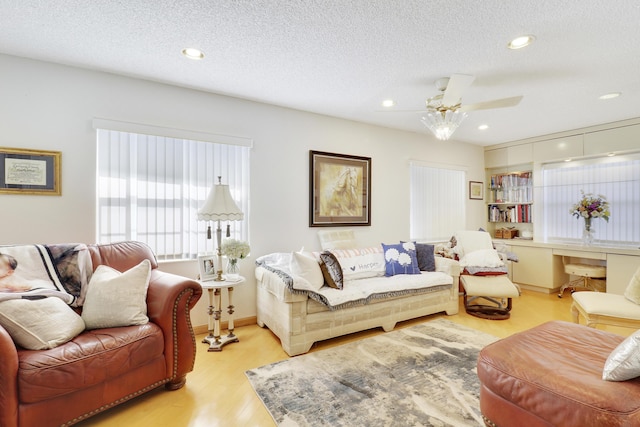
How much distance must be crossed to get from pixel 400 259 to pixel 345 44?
2410 millimetres

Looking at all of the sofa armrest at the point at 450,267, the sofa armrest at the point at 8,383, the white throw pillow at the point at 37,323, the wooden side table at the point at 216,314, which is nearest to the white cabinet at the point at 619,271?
the sofa armrest at the point at 450,267

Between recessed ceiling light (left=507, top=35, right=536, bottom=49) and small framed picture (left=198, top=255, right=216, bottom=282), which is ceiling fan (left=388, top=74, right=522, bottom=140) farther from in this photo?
small framed picture (left=198, top=255, right=216, bottom=282)

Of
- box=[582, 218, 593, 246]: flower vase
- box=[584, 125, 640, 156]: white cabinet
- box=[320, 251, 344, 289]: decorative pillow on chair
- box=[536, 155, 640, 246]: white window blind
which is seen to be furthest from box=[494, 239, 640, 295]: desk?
box=[320, 251, 344, 289]: decorative pillow on chair

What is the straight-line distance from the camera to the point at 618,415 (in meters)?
1.12

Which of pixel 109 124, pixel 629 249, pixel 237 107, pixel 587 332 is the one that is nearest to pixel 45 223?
pixel 109 124

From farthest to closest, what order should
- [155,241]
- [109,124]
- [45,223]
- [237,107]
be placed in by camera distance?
[237,107], [155,241], [109,124], [45,223]

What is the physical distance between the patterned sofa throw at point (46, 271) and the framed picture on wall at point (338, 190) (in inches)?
90.2

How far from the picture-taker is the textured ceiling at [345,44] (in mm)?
1797

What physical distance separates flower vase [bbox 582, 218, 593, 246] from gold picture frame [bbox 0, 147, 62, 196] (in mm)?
6423

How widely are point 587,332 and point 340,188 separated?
2.72 metres

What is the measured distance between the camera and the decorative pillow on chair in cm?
290

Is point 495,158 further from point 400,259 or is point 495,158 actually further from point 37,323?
point 37,323

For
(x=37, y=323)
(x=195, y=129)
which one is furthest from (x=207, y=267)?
(x=195, y=129)

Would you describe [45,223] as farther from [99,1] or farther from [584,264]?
[584,264]
